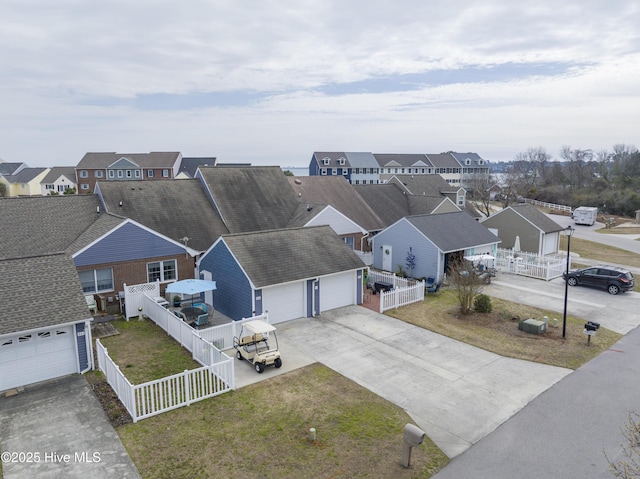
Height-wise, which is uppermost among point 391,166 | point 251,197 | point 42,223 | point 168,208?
point 391,166

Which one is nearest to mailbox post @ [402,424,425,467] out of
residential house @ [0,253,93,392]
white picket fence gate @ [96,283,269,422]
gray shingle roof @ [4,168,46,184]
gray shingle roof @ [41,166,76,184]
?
white picket fence gate @ [96,283,269,422]

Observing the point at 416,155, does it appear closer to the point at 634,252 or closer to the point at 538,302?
the point at 634,252

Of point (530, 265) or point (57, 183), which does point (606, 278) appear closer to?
point (530, 265)

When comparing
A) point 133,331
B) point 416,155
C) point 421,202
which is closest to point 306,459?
point 133,331

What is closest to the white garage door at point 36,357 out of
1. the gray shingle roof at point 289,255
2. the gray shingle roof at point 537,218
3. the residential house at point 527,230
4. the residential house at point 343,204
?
the gray shingle roof at point 289,255

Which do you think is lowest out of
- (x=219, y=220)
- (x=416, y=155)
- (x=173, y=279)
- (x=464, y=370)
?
(x=464, y=370)

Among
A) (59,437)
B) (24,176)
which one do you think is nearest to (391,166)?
(24,176)

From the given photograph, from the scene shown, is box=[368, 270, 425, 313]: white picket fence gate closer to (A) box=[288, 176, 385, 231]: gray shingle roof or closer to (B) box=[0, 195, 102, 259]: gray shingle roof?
(A) box=[288, 176, 385, 231]: gray shingle roof
